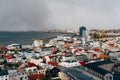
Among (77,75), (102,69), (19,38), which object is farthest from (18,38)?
(77,75)

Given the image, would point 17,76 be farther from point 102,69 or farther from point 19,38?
point 19,38

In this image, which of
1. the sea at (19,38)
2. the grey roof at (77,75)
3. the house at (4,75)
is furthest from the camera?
the sea at (19,38)

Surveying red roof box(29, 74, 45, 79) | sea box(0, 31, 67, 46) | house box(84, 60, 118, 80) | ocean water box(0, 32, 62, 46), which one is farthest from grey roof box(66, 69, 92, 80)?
ocean water box(0, 32, 62, 46)

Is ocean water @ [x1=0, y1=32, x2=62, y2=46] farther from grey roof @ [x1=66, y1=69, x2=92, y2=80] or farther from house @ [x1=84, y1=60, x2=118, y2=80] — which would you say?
grey roof @ [x1=66, y1=69, x2=92, y2=80]

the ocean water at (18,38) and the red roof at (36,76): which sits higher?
the ocean water at (18,38)

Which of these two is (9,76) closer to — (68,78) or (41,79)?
(41,79)

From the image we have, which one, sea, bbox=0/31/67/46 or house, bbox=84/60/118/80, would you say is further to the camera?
sea, bbox=0/31/67/46

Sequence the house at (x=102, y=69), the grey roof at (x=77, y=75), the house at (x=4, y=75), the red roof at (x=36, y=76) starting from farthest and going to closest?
the red roof at (x=36, y=76), the house at (x=4, y=75), the house at (x=102, y=69), the grey roof at (x=77, y=75)

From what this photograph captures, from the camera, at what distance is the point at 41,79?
822cm

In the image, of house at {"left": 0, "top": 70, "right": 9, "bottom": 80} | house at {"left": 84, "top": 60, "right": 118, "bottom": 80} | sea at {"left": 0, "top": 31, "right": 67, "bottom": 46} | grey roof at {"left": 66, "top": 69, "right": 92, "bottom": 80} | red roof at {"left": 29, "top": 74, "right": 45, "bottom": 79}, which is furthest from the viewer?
sea at {"left": 0, "top": 31, "right": 67, "bottom": 46}

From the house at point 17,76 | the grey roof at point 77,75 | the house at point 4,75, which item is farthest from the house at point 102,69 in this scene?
the house at point 4,75

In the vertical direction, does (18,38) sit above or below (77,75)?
above

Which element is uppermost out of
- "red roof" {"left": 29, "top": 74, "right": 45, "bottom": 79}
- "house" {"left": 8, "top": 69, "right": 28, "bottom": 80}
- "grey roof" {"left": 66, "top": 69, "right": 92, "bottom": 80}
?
"grey roof" {"left": 66, "top": 69, "right": 92, "bottom": 80}

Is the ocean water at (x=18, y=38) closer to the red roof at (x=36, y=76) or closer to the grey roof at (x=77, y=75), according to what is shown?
the red roof at (x=36, y=76)
